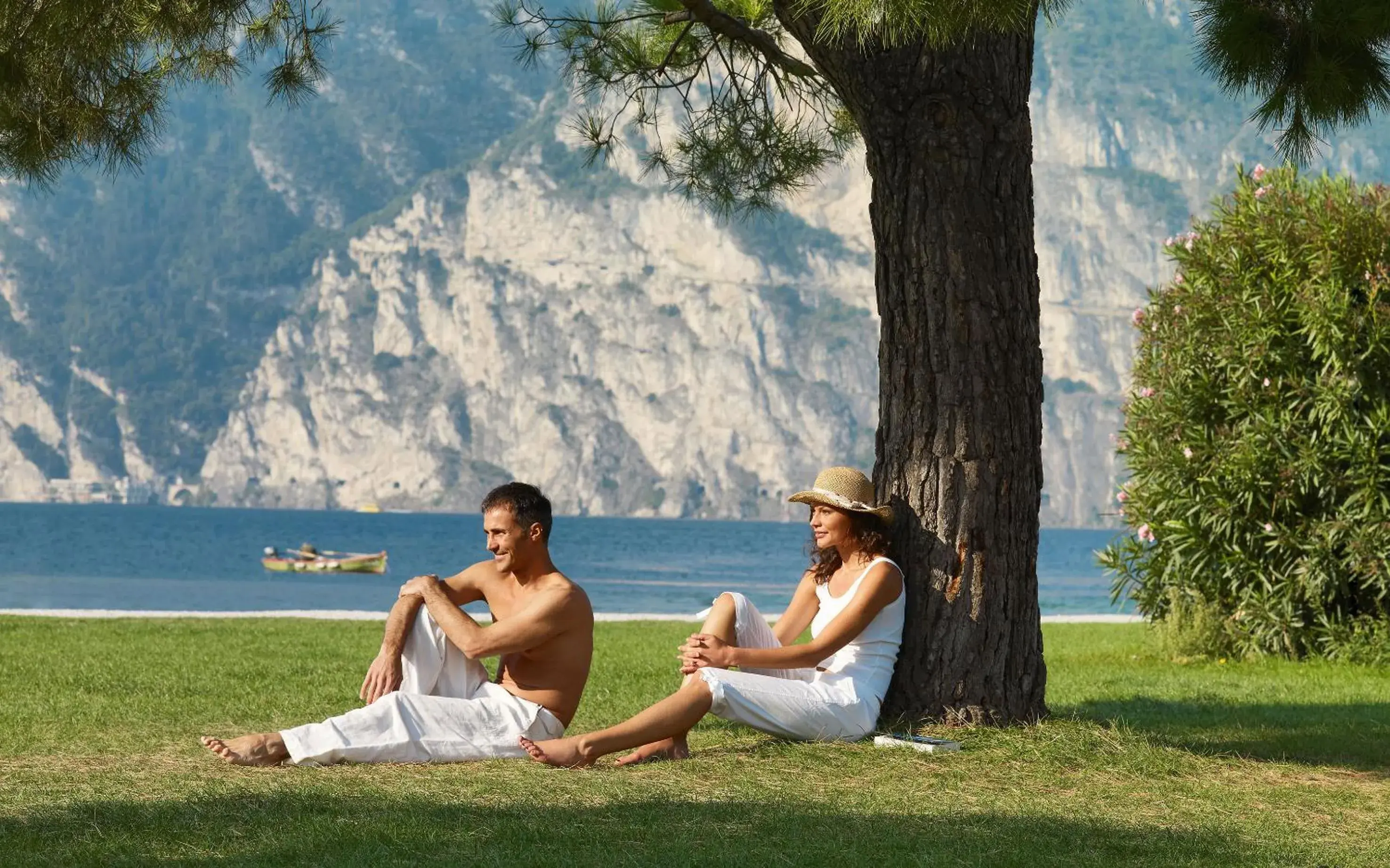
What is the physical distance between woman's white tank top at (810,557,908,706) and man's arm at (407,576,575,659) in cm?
111

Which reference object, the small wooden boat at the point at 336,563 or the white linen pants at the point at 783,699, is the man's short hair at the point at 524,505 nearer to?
the white linen pants at the point at 783,699

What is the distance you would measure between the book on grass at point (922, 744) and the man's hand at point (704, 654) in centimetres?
70

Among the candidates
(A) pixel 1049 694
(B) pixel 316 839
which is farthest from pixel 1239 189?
(B) pixel 316 839

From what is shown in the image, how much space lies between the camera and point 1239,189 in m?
11.0

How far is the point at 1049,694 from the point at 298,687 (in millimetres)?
4270

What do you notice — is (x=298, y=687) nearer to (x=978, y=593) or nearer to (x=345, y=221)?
(x=978, y=593)

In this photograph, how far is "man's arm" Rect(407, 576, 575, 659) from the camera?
5.62 metres

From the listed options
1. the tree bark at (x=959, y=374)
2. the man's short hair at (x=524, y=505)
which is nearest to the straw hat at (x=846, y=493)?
the tree bark at (x=959, y=374)

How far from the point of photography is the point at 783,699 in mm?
5914

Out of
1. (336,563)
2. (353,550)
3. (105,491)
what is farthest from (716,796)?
(105,491)

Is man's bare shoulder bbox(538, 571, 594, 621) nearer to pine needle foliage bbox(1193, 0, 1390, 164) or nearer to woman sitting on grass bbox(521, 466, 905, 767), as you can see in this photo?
woman sitting on grass bbox(521, 466, 905, 767)

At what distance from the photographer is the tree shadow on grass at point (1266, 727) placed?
21.6 ft

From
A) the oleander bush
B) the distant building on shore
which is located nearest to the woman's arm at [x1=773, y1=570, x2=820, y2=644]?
the oleander bush

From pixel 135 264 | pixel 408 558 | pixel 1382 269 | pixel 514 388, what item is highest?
pixel 135 264
